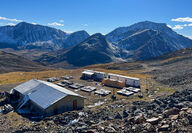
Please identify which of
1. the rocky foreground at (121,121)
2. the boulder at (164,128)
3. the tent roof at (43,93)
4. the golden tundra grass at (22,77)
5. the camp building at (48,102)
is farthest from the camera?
the golden tundra grass at (22,77)

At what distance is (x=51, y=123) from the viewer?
3019 centimetres

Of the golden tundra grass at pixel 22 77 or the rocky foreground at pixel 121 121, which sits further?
the golden tundra grass at pixel 22 77

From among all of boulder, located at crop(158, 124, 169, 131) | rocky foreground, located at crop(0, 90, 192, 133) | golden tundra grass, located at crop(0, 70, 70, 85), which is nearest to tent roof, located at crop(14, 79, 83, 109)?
rocky foreground, located at crop(0, 90, 192, 133)

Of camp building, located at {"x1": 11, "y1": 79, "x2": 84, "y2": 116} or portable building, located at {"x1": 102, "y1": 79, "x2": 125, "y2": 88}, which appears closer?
camp building, located at {"x1": 11, "y1": 79, "x2": 84, "y2": 116}

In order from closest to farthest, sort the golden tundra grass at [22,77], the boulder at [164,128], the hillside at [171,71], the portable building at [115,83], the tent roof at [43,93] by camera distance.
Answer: the boulder at [164,128]
the tent roof at [43,93]
the portable building at [115,83]
the hillside at [171,71]
the golden tundra grass at [22,77]

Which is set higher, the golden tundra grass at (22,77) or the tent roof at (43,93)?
the tent roof at (43,93)

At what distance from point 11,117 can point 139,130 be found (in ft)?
→ 85.7

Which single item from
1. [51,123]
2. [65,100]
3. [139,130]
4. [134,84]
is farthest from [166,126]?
[134,84]

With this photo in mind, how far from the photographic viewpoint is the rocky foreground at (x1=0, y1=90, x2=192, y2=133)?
2024 cm

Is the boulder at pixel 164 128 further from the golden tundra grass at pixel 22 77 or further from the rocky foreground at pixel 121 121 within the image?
the golden tundra grass at pixel 22 77

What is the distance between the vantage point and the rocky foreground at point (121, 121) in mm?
20237

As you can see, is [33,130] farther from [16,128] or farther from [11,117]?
[11,117]

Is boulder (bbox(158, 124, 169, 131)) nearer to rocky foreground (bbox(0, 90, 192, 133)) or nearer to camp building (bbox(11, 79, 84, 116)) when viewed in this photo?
rocky foreground (bbox(0, 90, 192, 133))

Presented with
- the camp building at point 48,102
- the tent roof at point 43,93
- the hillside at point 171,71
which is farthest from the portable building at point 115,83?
the tent roof at point 43,93
